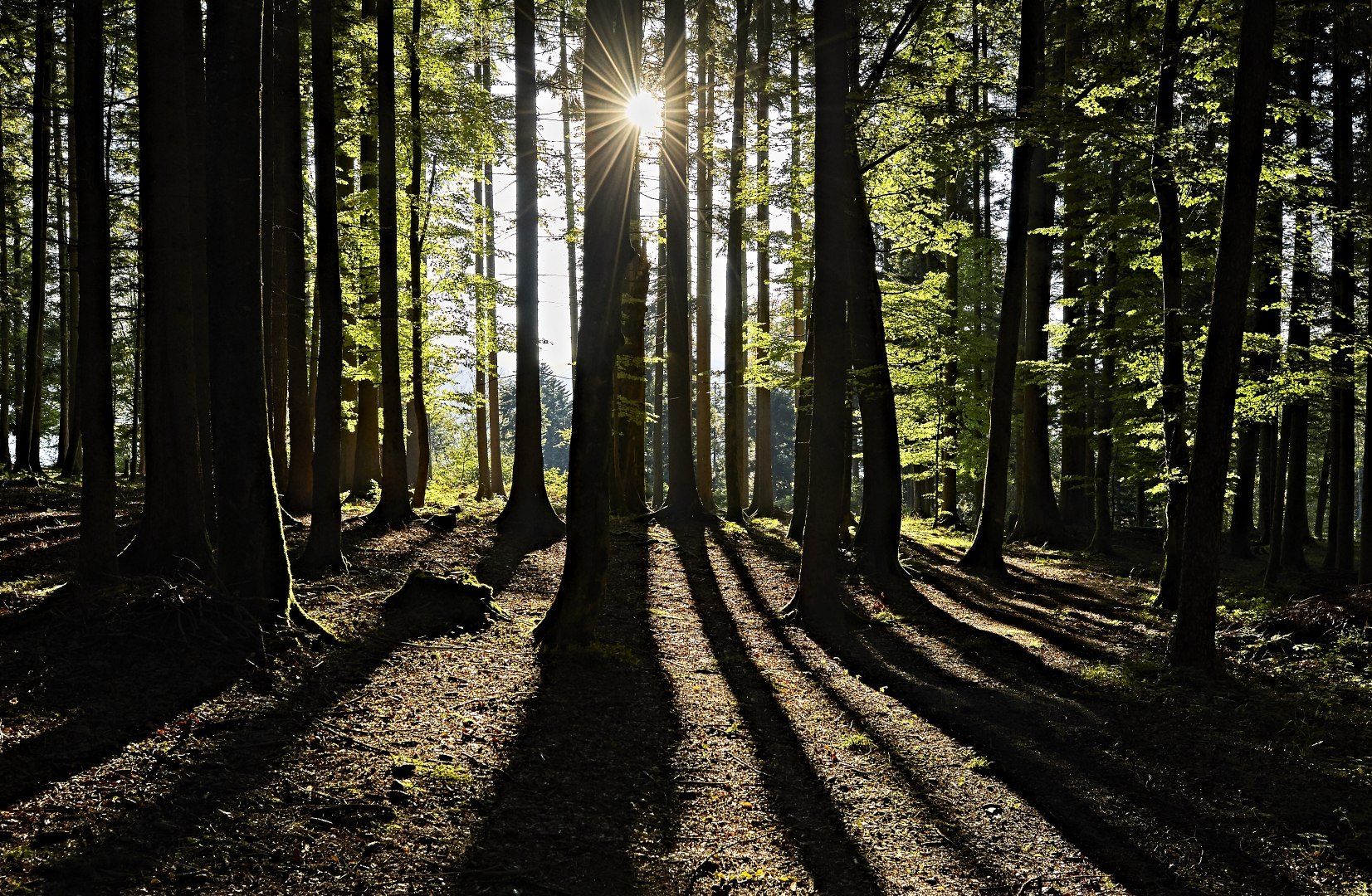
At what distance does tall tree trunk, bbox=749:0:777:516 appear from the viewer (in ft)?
48.6

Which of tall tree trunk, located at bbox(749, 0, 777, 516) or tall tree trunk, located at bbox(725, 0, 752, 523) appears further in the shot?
tall tree trunk, located at bbox(725, 0, 752, 523)

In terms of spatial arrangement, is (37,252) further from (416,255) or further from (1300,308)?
(1300,308)

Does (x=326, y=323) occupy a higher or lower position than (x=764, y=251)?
lower

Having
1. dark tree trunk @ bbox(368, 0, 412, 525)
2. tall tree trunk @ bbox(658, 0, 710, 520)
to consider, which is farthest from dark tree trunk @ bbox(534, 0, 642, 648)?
tall tree trunk @ bbox(658, 0, 710, 520)

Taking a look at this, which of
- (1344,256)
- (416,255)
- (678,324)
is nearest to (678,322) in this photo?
(678,324)

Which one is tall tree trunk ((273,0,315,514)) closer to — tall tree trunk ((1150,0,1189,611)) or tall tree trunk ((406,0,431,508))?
tall tree trunk ((406,0,431,508))

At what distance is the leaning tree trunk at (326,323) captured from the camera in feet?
35.1

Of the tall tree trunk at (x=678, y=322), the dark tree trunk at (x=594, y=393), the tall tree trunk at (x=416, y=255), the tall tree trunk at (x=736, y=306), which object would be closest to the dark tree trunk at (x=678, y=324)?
the tall tree trunk at (x=678, y=322)

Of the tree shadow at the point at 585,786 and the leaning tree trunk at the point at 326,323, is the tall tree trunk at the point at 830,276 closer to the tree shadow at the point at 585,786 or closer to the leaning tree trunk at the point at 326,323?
the tree shadow at the point at 585,786

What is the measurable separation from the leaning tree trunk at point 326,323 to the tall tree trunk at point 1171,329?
11.0m

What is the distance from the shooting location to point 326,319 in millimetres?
11117

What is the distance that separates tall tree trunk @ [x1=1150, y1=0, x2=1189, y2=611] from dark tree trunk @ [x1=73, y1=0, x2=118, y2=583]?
12313mm

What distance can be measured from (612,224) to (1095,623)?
28.8 ft

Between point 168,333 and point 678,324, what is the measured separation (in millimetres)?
12078
